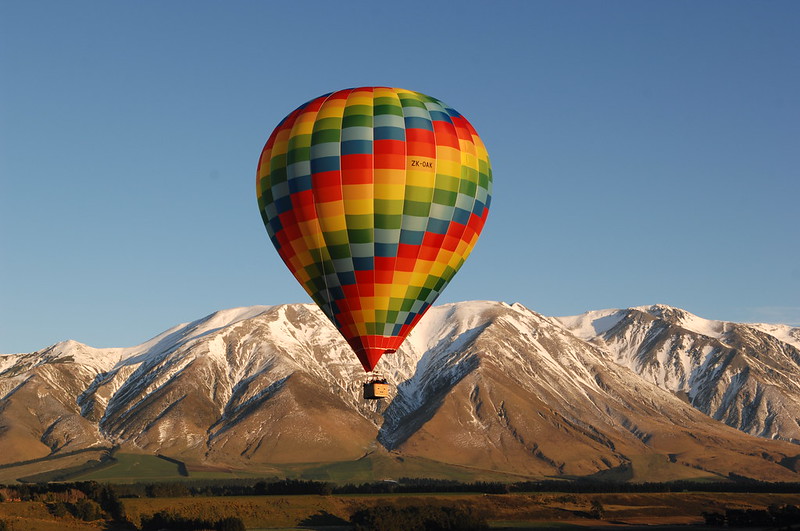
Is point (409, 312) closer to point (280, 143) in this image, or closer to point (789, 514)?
point (280, 143)

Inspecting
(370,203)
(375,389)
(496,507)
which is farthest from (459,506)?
(370,203)

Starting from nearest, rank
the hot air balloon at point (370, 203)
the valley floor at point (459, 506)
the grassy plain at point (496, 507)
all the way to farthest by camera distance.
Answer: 1. the hot air balloon at point (370, 203)
2. the valley floor at point (459, 506)
3. the grassy plain at point (496, 507)

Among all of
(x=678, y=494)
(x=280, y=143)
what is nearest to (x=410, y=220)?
(x=280, y=143)

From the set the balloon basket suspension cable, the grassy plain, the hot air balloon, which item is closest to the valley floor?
the grassy plain

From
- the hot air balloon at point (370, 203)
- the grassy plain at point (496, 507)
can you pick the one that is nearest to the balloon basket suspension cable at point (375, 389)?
the hot air balloon at point (370, 203)

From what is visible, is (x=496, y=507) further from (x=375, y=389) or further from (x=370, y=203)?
(x=370, y=203)

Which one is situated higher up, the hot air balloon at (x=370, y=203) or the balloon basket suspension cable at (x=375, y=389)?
the hot air balloon at (x=370, y=203)

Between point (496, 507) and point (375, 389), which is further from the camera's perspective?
point (496, 507)

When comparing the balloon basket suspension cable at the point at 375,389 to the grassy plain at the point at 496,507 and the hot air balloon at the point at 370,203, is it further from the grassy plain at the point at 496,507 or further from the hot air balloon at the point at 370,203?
the grassy plain at the point at 496,507

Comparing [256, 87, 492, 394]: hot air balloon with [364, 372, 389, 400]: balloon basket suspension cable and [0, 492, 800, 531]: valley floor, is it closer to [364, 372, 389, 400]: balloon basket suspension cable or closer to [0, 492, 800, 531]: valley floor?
[364, 372, 389, 400]: balloon basket suspension cable
